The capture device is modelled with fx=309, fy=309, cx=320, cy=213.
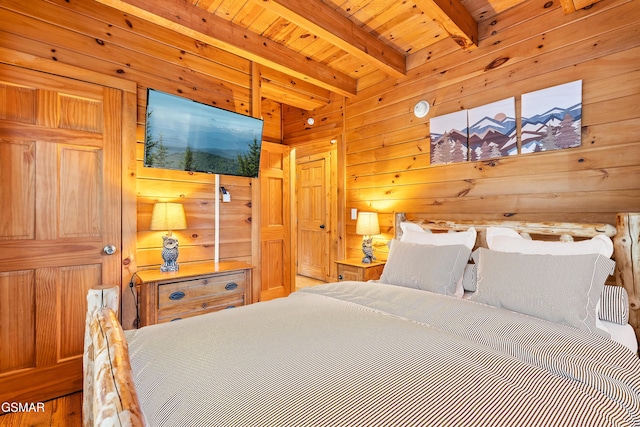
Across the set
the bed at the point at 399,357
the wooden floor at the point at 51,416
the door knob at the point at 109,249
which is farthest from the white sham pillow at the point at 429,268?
the wooden floor at the point at 51,416

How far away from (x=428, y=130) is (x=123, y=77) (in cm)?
258

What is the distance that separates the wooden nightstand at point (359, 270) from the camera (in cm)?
291

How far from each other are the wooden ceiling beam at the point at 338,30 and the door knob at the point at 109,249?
1.95 meters

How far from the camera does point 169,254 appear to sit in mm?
2389

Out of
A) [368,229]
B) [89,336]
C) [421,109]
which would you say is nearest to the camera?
[89,336]

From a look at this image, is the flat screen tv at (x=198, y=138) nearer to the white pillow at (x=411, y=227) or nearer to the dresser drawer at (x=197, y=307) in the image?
the dresser drawer at (x=197, y=307)

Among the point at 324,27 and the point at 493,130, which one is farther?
the point at 493,130

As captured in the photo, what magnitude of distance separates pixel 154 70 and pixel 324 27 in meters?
1.40

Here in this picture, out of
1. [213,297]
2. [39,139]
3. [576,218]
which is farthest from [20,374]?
[576,218]

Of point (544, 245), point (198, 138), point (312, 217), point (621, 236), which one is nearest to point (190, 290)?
point (198, 138)

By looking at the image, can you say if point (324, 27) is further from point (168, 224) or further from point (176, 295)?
point (176, 295)

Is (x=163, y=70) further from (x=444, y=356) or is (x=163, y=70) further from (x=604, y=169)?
(x=604, y=169)

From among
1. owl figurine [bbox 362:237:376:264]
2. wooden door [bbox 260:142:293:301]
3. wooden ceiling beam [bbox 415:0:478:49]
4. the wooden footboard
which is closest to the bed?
the wooden footboard

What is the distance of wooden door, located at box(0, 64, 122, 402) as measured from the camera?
1916 mm
